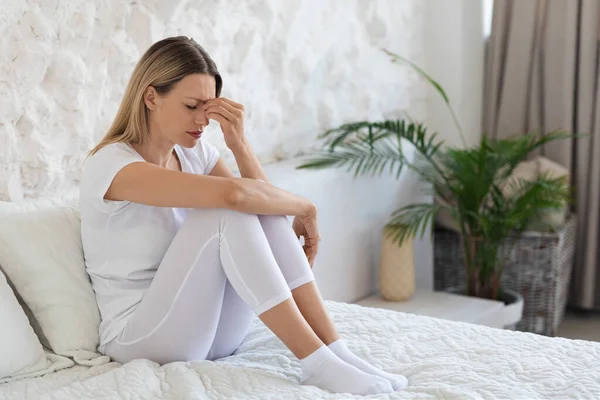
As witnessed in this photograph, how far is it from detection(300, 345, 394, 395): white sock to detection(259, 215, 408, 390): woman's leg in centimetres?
9

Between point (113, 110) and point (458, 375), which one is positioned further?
point (113, 110)

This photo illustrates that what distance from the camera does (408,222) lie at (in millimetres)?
3008

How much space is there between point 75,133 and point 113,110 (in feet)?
0.54

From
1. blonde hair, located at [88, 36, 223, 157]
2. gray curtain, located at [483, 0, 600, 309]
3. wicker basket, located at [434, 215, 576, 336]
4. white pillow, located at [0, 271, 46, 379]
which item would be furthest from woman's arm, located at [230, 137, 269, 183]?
gray curtain, located at [483, 0, 600, 309]

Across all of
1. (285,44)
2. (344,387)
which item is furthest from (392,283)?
(344,387)

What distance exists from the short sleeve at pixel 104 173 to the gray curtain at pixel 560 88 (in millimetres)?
2306

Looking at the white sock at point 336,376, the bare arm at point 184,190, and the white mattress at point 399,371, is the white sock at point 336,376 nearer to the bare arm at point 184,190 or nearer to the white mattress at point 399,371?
the white mattress at point 399,371

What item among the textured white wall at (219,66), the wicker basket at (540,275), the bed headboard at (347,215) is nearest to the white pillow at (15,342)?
the textured white wall at (219,66)

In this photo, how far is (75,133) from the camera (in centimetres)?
222

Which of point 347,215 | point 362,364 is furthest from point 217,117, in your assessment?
point 347,215

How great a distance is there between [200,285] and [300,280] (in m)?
0.22

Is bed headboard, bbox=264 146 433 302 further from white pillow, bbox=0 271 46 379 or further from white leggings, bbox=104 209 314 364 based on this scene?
white pillow, bbox=0 271 46 379

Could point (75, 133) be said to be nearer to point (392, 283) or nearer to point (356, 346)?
point (356, 346)

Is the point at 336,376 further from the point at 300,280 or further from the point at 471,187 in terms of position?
the point at 471,187
